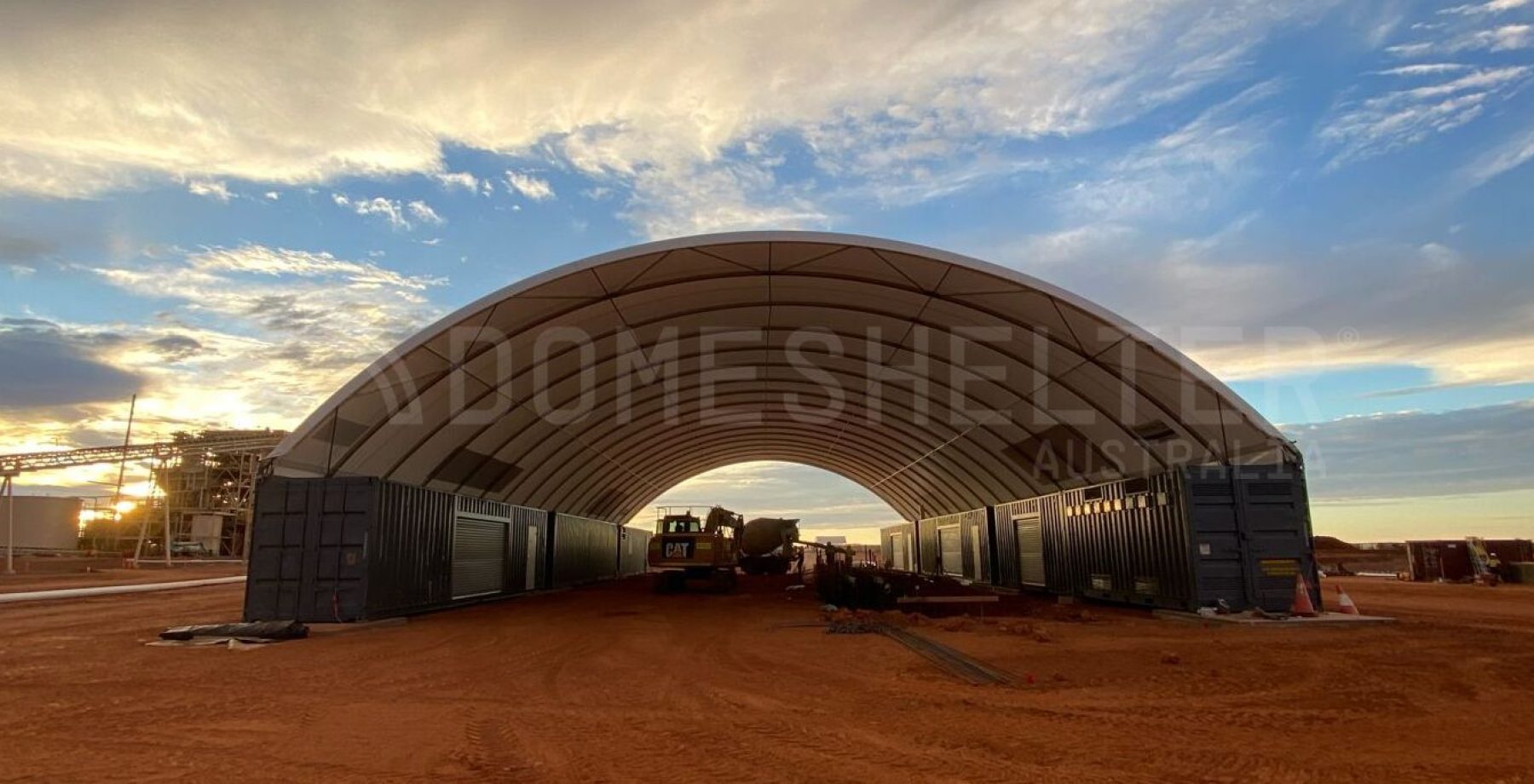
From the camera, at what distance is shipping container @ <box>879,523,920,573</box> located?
4609 centimetres

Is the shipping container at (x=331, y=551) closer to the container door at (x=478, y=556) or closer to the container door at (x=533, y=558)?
the container door at (x=478, y=556)

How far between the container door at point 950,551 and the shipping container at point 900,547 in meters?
6.16

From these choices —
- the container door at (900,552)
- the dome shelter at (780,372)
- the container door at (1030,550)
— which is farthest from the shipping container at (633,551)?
the container door at (1030,550)

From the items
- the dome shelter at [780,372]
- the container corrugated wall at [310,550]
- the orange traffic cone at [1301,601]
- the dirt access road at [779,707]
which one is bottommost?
the dirt access road at [779,707]

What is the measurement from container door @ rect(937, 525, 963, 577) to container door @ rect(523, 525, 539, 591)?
55.2 feet

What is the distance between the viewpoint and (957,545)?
35.0 meters

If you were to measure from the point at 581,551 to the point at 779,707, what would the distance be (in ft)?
92.5

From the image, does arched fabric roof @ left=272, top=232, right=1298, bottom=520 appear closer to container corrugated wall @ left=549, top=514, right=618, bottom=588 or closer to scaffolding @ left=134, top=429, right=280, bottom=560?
container corrugated wall @ left=549, top=514, right=618, bottom=588

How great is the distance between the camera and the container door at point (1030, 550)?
24.9 meters

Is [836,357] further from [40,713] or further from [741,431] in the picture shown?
[40,713]

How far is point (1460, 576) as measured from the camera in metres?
30.4

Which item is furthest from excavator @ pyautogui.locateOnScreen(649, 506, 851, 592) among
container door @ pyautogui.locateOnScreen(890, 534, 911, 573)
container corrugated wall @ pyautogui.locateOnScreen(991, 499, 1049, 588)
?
container door @ pyautogui.locateOnScreen(890, 534, 911, 573)

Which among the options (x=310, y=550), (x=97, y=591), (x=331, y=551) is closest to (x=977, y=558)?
(x=331, y=551)

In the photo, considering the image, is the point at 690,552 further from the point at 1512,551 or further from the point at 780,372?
the point at 1512,551
